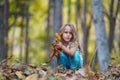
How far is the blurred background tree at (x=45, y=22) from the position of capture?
1892cm

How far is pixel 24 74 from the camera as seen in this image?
4.54m

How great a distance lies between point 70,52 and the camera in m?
5.81

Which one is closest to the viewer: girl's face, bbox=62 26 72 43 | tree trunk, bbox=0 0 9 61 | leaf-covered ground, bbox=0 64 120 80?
leaf-covered ground, bbox=0 64 120 80

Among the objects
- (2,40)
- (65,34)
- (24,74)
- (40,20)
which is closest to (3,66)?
(24,74)

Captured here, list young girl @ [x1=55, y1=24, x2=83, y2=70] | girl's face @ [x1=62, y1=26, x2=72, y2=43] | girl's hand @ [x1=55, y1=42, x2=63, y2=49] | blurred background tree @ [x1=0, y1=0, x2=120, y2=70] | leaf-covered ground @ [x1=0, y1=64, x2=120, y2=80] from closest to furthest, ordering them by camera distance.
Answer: leaf-covered ground @ [x1=0, y1=64, x2=120, y2=80]
girl's hand @ [x1=55, y1=42, x2=63, y2=49]
young girl @ [x1=55, y1=24, x2=83, y2=70]
girl's face @ [x1=62, y1=26, x2=72, y2=43]
blurred background tree @ [x1=0, y1=0, x2=120, y2=70]

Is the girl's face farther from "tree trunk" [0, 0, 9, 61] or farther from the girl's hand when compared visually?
"tree trunk" [0, 0, 9, 61]

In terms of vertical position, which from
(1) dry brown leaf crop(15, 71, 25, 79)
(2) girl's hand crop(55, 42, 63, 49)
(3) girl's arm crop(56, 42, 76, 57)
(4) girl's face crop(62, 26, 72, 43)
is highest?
(4) girl's face crop(62, 26, 72, 43)

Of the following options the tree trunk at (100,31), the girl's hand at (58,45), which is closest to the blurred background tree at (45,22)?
the tree trunk at (100,31)

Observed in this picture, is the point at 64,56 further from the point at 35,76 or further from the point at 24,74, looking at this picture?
the point at 35,76

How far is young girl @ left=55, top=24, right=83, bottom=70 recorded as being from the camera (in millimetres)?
5887

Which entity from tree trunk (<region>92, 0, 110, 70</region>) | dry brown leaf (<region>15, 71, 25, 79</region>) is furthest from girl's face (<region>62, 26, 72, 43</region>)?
tree trunk (<region>92, 0, 110, 70</region>)

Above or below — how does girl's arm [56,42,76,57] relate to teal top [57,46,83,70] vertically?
above

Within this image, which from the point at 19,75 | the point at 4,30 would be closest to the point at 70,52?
the point at 19,75

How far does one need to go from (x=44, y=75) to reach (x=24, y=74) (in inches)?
15.2
